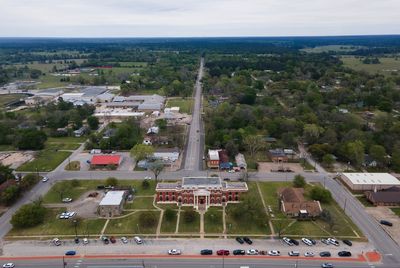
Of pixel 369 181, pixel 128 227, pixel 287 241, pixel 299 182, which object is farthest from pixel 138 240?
pixel 369 181

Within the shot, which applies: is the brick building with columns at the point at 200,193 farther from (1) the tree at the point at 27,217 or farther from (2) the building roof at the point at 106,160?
(1) the tree at the point at 27,217

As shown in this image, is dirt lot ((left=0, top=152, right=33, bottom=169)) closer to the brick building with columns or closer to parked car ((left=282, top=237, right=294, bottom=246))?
the brick building with columns

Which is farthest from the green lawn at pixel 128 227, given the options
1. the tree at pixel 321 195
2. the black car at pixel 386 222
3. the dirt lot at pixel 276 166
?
the black car at pixel 386 222

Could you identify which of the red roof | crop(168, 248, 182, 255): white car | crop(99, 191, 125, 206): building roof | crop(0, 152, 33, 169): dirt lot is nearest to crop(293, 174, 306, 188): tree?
crop(168, 248, 182, 255): white car

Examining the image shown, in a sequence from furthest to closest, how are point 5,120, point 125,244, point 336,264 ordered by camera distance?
point 5,120 < point 125,244 < point 336,264

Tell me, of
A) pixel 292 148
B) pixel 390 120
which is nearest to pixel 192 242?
Answer: pixel 292 148

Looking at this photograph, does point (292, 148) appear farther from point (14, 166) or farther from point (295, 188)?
point (14, 166)

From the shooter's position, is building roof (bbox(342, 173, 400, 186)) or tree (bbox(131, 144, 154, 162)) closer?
building roof (bbox(342, 173, 400, 186))
